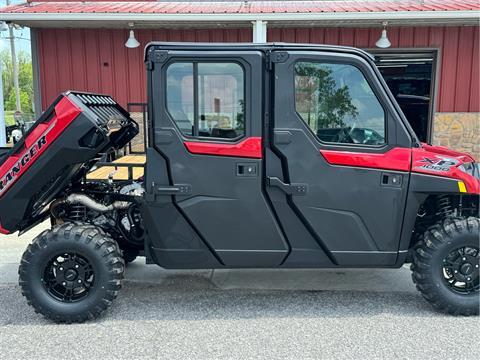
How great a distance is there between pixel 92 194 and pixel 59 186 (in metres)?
0.37

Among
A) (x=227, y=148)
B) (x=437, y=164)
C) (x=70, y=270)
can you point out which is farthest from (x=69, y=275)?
A: (x=437, y=164)

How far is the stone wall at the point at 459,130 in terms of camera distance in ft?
33.4

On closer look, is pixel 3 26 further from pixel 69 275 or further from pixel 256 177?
pixel 256 177

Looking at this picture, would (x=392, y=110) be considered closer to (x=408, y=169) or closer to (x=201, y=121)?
(x=408, y=169)

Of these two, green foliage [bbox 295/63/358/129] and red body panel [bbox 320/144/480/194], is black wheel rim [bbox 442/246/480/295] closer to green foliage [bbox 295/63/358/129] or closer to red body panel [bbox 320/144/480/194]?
red body panel [bbox 320/144/480/194]

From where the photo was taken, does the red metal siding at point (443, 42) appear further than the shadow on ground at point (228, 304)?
Yes

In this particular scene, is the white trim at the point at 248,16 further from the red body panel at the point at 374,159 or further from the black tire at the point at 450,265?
the black tire at the point at 450,265

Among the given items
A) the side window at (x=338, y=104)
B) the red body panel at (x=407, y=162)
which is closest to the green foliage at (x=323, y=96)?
the side window at (x=338, y=104)

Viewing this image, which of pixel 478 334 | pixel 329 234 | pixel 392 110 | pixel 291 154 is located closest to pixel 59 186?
pixel 291 154

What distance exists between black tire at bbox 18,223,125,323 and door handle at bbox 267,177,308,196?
1.37 metres

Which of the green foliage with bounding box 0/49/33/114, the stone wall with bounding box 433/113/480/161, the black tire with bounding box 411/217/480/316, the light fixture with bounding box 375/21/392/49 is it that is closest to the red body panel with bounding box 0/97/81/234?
the black tire with bounding box 411/217/480/316

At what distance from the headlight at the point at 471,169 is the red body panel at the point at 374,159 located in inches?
19.6

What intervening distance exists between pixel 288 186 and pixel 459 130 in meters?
8.20

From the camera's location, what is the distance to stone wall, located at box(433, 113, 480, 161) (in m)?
10.2
